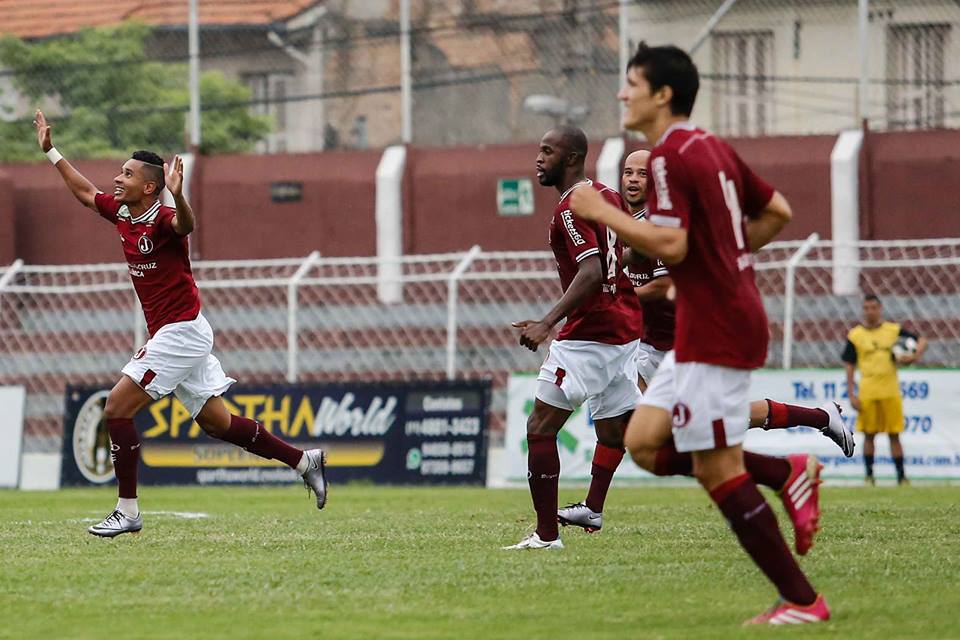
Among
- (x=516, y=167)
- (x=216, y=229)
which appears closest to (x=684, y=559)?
(x=516, y=167)

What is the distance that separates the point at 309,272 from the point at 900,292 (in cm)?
812

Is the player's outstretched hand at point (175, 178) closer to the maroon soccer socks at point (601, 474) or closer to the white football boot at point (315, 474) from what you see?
the white football boot at point (315, 474)

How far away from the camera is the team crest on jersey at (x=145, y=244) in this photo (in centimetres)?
1077

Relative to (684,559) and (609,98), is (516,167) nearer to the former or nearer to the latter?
(609,98)

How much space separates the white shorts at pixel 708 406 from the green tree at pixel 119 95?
18665mm

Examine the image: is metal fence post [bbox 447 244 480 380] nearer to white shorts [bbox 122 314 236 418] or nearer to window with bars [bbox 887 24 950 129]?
window with bars [bbox 887 24 950 129]

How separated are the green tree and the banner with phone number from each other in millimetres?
9545

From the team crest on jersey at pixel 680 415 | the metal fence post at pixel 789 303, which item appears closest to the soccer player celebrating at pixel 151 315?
the team crest on jersey at pixel 680 415

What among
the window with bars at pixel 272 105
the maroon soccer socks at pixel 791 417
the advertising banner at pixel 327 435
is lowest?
the advertising banner at pixel 327 435

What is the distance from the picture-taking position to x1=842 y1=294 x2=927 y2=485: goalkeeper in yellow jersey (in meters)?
18.4

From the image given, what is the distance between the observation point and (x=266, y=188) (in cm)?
2539

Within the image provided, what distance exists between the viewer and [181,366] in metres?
10.9

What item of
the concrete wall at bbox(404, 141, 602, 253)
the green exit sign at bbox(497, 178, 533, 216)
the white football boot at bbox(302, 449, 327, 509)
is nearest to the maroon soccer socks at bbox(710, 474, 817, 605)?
the white football boot at bbox(302, 449, 327, 509)

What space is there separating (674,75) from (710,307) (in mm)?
913
